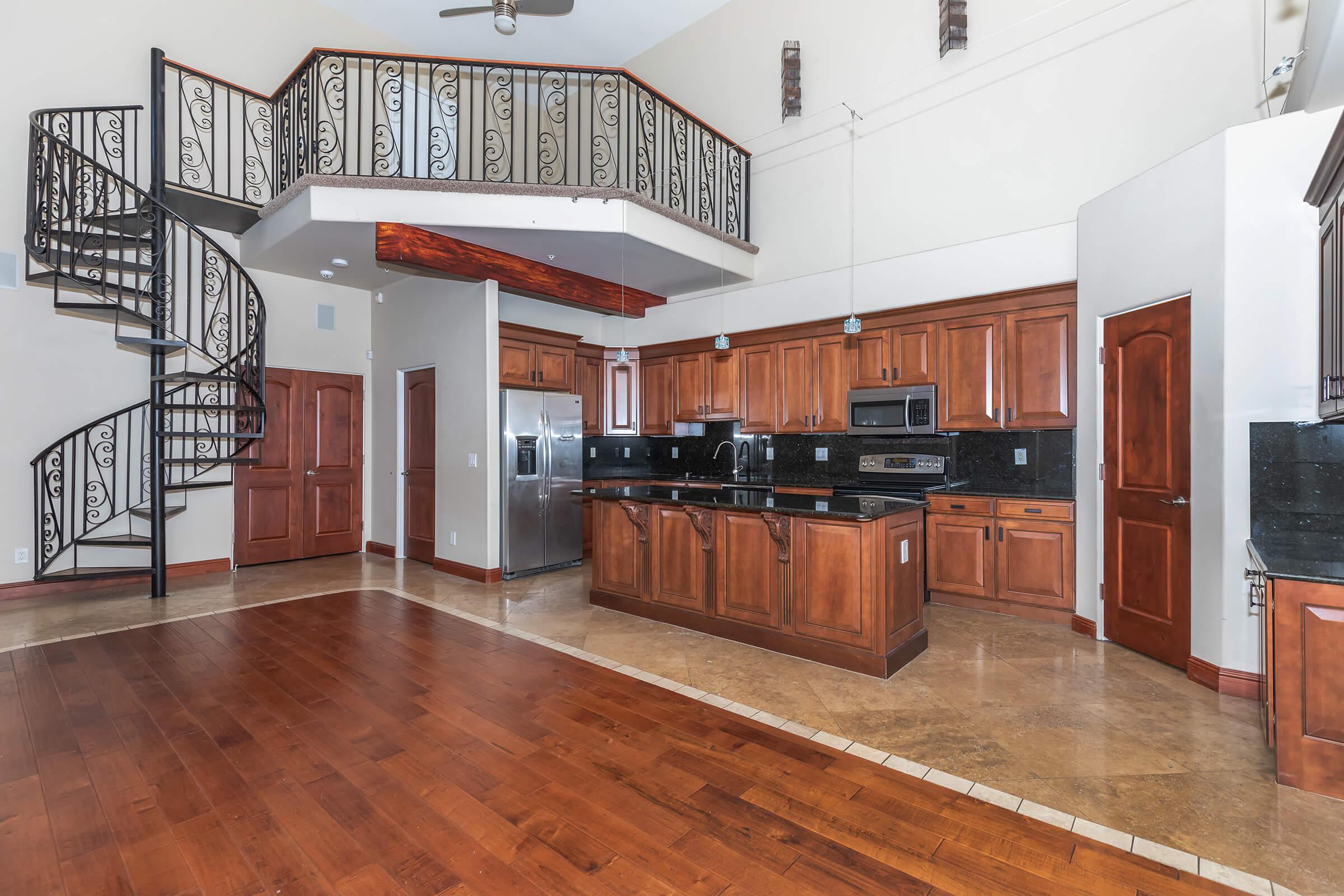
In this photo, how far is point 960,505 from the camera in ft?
16.4

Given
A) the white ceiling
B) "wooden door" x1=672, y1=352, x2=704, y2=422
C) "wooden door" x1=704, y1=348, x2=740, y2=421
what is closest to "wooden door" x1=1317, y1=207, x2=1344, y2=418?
"wooden door" x1=704, y1=348, x2=740, y2=421

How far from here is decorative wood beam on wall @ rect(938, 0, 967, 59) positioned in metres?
5.14

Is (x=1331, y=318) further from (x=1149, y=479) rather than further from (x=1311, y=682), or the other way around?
(x=1311, y=682)

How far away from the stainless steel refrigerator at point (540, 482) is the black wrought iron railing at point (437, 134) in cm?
216

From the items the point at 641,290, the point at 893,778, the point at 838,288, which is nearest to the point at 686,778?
the point at 893,778

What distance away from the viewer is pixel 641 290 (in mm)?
7227

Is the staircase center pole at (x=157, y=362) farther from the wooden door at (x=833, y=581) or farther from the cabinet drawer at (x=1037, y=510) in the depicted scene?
the cabinet drawer at (x=1037, y=510)

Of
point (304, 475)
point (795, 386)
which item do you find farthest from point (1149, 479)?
point (304, 475)

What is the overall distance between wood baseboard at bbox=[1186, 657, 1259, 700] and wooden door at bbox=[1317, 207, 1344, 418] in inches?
54.2

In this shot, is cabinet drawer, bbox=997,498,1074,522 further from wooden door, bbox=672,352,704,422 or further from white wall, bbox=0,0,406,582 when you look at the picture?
white wall, bbox=0,0,406,582

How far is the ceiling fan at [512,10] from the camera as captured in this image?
14.4 feet

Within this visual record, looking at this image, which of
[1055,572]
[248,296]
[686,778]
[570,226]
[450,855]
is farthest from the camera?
[248,296]

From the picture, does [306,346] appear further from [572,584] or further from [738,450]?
[738,450]

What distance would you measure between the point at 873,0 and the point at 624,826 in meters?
6.87
